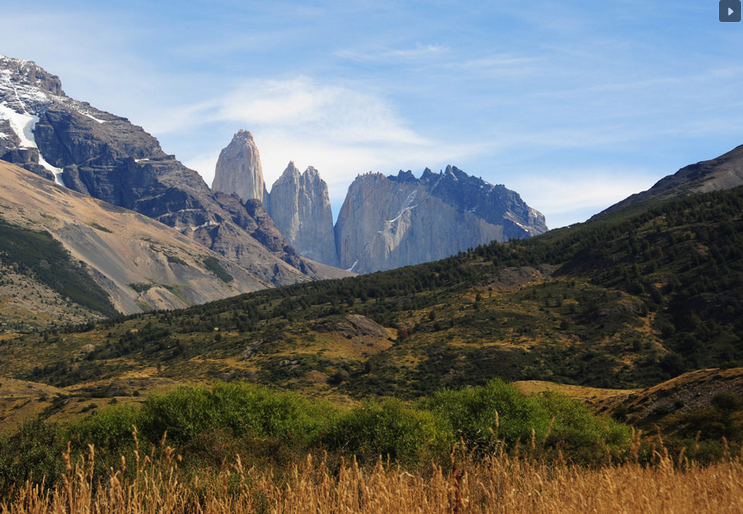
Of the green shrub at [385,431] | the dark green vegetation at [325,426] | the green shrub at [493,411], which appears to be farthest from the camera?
the green shrub at [493,411]


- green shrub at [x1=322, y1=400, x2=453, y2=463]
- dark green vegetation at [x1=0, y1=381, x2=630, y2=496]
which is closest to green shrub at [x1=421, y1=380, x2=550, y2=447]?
dark green vegetation at [x1=0, y1=381, x2=630, y2=496]

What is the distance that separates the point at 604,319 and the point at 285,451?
125 meters

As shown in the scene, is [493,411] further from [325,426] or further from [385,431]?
[325,426]

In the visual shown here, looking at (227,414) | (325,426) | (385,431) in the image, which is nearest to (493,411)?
(385,431)

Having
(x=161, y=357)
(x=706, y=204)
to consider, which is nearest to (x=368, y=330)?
(x=161, y=357)

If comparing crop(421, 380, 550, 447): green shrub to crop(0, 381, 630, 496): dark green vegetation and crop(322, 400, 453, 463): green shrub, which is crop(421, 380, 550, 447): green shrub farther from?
crop(322, 400, 453, 463): green shrub

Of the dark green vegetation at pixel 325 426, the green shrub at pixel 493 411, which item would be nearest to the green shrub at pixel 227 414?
the dark green vegetation at pixel 325 426

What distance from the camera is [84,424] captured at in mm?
58844

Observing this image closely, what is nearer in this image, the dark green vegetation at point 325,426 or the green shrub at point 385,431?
the dark green vegetation at point 325,426

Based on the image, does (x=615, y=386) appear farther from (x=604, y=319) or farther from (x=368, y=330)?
(x=368, y=330)

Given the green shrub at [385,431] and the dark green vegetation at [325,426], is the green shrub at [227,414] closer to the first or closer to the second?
the dark green vegetation at [325,426]

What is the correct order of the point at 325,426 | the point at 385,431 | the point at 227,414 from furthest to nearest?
the point at 227,414 < the point at 325,426 < the point at 385,431

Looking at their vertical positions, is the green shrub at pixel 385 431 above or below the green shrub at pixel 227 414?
above

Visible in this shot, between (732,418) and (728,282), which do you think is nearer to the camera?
(732,418)
